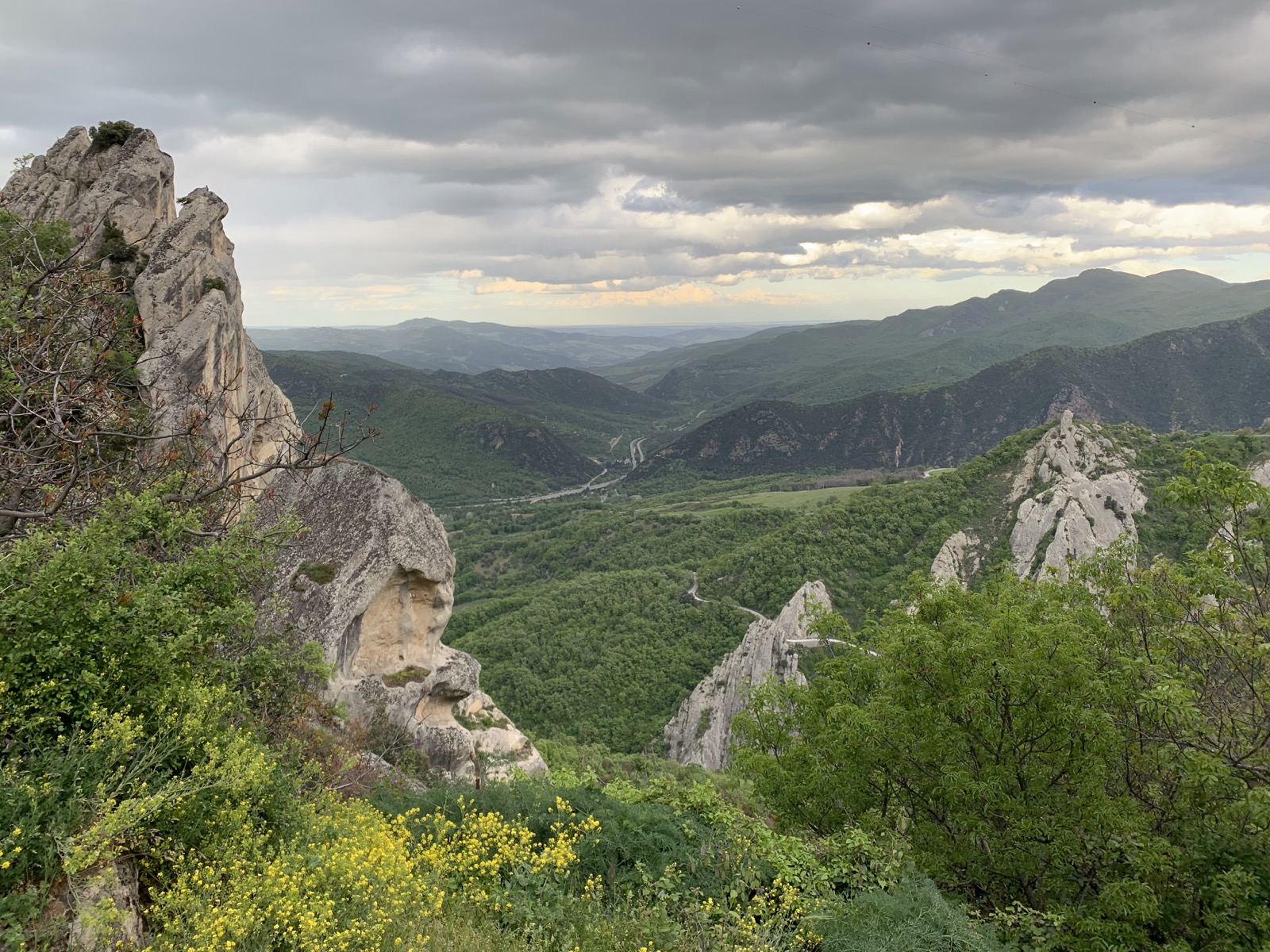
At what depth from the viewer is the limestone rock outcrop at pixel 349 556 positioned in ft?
75.3

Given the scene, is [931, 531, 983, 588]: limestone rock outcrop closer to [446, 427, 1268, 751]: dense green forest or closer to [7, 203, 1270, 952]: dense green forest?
[446, 427, 1268, 751]: dense green forest

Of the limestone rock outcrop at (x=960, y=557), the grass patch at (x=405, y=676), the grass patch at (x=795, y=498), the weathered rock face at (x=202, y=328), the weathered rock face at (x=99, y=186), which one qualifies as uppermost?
the weathered rock face at (x=99, y=186)

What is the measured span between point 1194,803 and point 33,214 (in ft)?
161

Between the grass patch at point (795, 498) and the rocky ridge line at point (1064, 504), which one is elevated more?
the rocky ridge line at point (1064, 504)

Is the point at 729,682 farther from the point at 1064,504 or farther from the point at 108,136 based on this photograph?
the point at 108,136

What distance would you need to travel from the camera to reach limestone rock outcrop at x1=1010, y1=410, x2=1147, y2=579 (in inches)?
2339

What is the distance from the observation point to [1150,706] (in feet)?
36.3

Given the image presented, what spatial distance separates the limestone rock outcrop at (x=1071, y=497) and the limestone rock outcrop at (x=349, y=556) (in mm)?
51420

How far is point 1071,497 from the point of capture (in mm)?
62031

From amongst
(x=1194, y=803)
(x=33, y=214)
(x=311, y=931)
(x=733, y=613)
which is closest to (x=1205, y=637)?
(x=1194, y=803)

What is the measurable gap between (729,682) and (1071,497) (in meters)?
37.5

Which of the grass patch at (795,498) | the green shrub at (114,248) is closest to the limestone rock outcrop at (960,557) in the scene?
the grass patch at (795,498)

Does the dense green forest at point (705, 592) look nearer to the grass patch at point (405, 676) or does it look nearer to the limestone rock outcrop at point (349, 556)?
the limestone rock outcrop at point (349, 556)

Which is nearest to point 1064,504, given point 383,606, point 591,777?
point 591,777
